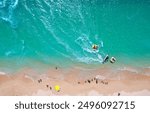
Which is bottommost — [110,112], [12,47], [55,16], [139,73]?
[110,112]

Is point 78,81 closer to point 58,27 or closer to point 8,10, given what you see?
point 58,27

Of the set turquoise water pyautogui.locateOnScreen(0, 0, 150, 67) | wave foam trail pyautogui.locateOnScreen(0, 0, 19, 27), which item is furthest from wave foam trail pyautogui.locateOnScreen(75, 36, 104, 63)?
wave foam trail pyautogui.locateOnScreen(0, 0, 19, 27)

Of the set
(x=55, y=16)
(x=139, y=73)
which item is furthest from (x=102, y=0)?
(x=139, y=73)

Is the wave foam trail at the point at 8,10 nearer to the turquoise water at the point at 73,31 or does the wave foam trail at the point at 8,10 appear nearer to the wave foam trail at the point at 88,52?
the turquoise water at the point at 73,31

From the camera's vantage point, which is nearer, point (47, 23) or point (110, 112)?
point (110, 112)

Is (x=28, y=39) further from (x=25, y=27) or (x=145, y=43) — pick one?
(x=145, y=43)

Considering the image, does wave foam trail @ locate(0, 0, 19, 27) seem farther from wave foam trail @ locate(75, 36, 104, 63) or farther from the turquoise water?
wave foam trail @ locate(75, 36, 104, 63)
